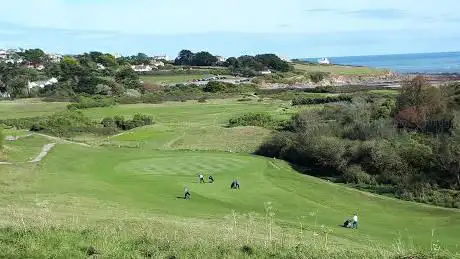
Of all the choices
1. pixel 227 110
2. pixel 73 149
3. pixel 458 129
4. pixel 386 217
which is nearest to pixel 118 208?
pixel 386 217

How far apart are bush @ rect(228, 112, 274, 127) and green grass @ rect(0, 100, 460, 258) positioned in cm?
2563

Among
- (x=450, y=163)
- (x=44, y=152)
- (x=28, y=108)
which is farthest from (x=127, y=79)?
(x=450, y=163)

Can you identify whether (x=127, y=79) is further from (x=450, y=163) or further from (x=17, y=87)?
(x=450, y=163)

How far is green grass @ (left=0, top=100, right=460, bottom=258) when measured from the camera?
1101cm

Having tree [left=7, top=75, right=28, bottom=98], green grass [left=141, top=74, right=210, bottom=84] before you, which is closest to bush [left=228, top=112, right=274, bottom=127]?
tree [left=7, top=75, right=28, bottom=98]

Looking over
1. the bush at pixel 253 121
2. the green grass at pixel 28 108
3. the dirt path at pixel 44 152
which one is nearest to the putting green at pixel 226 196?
the dirt path at pixel 44 152

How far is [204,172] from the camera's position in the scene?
135ft

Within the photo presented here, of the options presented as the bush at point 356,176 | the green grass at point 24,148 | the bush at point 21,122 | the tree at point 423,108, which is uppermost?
the tree at point 423,108

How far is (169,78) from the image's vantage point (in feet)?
536

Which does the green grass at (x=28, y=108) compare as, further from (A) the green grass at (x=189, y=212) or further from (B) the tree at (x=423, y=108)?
(B) the tree at (x=423, y=108)

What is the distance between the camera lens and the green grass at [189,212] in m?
11.0

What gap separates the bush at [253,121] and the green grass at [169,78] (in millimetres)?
75803

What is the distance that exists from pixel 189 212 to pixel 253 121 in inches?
2007

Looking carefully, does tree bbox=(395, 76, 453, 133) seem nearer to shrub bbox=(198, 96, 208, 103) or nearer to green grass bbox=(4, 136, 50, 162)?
green grass bbox=(4, 136, 50, 162)
